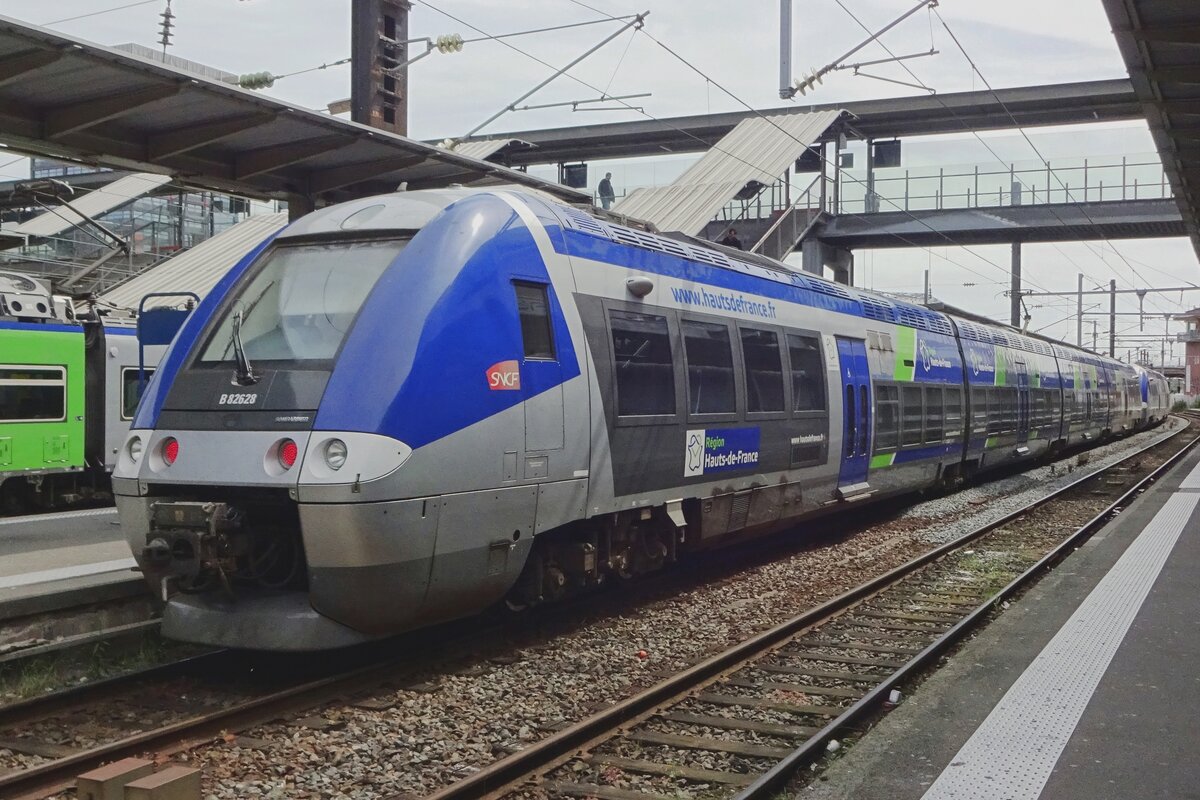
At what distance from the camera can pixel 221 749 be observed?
222 inches

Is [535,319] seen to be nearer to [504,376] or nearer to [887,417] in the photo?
[504,376]

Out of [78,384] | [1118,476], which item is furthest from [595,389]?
[1118,476]

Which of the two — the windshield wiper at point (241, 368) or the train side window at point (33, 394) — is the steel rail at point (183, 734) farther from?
the train side window at point (33, 394)

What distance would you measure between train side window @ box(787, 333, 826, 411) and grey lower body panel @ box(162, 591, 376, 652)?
236 inches

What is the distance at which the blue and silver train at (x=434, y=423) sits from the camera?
6.50 metres

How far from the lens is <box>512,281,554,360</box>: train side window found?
24.7 ft

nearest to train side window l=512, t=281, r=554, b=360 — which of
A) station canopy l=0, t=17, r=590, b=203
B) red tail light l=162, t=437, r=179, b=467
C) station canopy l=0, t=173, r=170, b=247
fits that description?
red tail light l=162, t=437, r=179, b=467

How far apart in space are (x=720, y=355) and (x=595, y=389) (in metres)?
2.12

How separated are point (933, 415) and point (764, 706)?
10.9 m

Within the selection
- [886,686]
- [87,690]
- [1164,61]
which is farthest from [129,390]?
[1164,61]

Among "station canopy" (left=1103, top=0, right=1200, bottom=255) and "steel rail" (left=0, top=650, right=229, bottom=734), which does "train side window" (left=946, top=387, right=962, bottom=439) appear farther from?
"steel rail" (left=0, top=650, right=229, bottom=734)

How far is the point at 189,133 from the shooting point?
36.9 ft

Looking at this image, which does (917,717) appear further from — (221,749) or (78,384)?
(78,384)

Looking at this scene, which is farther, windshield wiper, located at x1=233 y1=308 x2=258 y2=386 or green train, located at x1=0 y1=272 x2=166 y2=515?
green train, located at x1=0 y1=272 x2=166 y2=515
